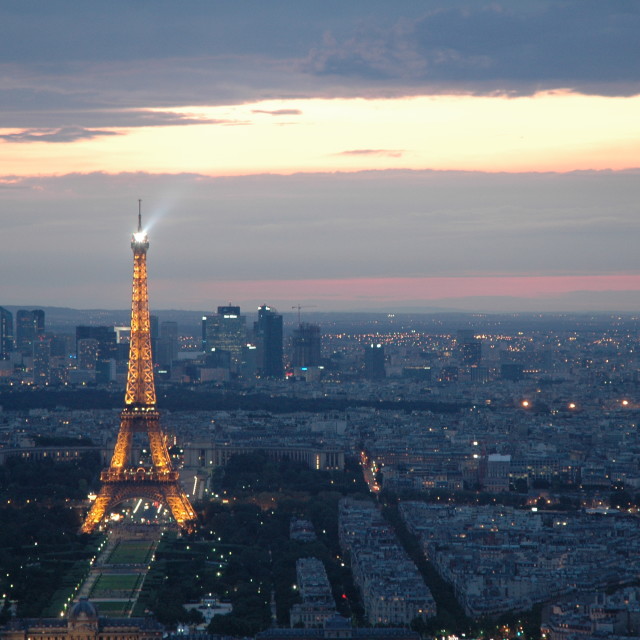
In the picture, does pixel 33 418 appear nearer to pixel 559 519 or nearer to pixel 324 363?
pixel 559 519

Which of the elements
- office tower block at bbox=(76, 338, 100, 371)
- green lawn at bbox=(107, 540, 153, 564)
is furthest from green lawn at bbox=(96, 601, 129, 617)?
office tower block at bbox=(76, 338, 100, 371)

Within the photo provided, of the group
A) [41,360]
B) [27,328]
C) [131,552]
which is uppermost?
[27,328]

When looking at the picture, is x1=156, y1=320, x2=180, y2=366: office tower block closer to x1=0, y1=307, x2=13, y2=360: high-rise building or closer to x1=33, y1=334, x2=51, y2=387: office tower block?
x1=33, y1=334, x2=51, y2=387: office tower block

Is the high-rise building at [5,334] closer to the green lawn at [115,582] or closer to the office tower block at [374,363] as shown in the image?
the office tower block at [374,363]

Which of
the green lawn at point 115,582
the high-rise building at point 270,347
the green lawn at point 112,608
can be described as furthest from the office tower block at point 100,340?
the green lawn at point 112,608

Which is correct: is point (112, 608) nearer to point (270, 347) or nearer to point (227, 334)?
point (270, 347)

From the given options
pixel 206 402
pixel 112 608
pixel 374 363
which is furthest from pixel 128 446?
pixel 374 363
